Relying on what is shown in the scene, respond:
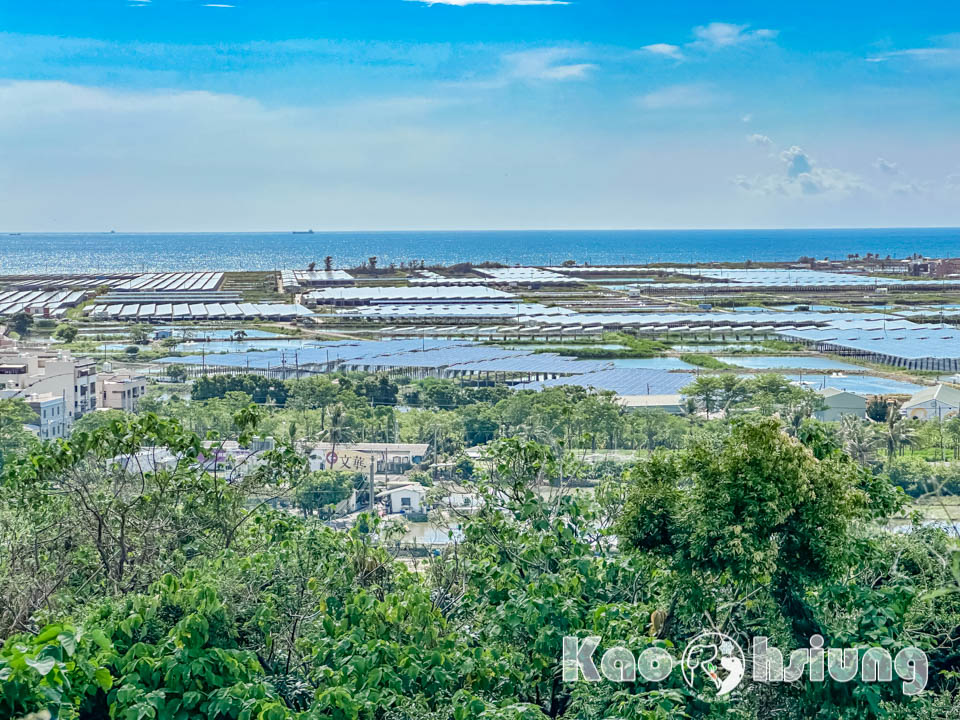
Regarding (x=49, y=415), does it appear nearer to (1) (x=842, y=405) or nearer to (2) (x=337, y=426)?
(2) (x=337, y=426)

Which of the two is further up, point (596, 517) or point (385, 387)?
point (596, 517)

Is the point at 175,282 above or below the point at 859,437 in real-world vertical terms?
above

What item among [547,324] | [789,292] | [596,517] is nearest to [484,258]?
[789,292]

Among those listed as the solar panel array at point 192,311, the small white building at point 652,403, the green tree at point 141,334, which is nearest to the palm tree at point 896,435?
the small white building at point 652,403

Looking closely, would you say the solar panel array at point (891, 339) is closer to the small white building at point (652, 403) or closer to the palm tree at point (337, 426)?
the small white building at point (652, 403)

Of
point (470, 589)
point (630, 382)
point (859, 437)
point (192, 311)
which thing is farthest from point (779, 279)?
point (470, 589)

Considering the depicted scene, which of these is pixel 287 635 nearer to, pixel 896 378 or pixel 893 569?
pixel 893 569
